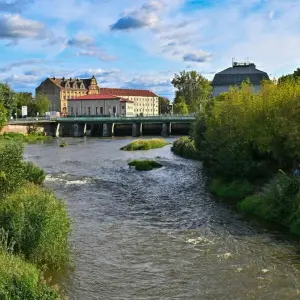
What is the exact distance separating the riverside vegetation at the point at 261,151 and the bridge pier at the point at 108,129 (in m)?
85.7

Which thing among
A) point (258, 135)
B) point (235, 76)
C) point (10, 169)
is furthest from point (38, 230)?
point (235, 76)

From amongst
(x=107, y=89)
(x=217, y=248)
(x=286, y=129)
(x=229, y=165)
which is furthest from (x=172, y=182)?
(x=107, y=89)

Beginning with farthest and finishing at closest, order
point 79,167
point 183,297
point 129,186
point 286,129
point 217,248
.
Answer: point 79,167, point 129,186, point 286,129, point 217,248, point 183,297

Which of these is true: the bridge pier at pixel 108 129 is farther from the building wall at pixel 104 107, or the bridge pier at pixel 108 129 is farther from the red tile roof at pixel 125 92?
the red tile roof at pixel 125 92

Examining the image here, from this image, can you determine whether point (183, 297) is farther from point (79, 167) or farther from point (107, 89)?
point (107, 89)

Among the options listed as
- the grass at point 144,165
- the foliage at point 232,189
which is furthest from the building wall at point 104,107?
the foliage at point 232,189

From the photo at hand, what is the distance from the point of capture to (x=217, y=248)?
20953 millimetres

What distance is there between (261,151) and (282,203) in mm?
9963

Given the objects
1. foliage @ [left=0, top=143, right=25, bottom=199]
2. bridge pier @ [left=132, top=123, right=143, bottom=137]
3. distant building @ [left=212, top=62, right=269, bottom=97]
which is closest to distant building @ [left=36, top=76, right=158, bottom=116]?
distant building @ [left=212, top=62, right=269, bottom=97]

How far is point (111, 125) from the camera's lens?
126438 mm

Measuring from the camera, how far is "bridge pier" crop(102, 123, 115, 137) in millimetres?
125844

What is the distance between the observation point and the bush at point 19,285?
502 inches

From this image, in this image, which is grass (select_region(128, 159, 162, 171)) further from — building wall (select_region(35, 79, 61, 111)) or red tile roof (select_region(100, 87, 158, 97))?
red tile roof (select_region(100, 87, 158, 97))

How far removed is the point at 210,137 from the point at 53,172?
16.8m
